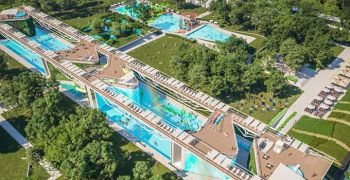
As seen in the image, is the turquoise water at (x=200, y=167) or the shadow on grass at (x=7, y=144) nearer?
the turquoise water at (x=200, y=167)

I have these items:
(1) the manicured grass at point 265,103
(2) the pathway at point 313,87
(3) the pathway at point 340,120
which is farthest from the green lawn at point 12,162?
(3) the pathway at point 340,120

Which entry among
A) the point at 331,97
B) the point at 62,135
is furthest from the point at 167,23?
the point at 62,135

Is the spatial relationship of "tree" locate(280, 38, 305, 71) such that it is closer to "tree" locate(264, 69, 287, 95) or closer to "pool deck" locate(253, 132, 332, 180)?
"tree" locate(264, 69, 287, 95)

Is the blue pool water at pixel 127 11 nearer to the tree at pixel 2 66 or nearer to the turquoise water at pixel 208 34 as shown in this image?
the turquoise water at pixel 208 34

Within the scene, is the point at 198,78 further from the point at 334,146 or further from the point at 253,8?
the point at 253,8

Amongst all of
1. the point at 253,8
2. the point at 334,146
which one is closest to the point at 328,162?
the point at 334,146

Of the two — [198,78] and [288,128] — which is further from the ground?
[198,78]
